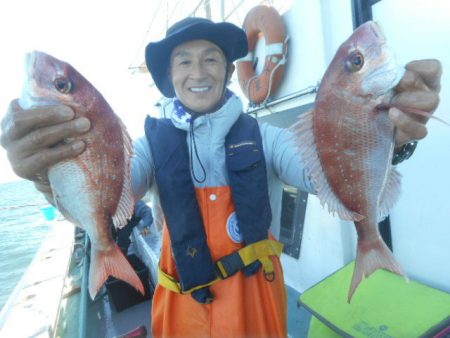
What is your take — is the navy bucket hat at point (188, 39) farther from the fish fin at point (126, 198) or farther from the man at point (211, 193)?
the fish fin at point (126, 198)

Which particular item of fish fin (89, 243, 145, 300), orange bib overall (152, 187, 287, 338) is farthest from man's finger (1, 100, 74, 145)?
orange bib overall (152, 187, 287, 338)

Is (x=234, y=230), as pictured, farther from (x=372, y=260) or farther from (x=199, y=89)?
(x=199, y=89)

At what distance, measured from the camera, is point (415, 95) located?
4.05 feet

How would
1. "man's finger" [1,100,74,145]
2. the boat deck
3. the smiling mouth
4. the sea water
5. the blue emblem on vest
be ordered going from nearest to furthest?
"man's finger" [1,100,74,145] → the blue emblem on vest → the smiling mouth → the boat deck → the sea water

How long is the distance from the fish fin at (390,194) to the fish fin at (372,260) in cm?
14

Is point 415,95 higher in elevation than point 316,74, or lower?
higher

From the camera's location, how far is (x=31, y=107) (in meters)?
1.26

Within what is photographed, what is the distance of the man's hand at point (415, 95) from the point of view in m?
1.23

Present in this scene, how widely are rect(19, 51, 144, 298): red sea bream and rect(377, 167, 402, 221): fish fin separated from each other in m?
1.17

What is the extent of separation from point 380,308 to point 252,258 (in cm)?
114

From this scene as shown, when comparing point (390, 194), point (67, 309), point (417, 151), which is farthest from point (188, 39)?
point (67, 309)

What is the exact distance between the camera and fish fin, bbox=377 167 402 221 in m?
1.44

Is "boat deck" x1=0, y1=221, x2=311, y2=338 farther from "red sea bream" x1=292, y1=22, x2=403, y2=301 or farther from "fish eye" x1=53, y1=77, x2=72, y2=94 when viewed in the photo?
"fish eye" x1=53, y1=77, x2=72, y2=94

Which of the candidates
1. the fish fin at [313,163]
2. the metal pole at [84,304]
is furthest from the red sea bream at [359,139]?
the metal pole at [84,304]
